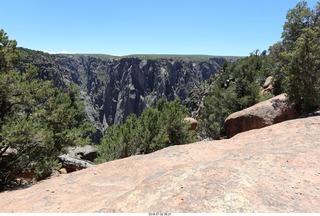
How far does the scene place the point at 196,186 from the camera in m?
5.62

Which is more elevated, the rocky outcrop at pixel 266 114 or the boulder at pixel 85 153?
the rocky outcrop at pixel 266 114

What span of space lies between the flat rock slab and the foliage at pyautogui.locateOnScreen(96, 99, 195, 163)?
14.4 meters

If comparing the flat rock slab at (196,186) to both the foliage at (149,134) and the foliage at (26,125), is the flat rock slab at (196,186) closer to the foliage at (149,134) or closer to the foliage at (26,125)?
the foliage at (26,125)

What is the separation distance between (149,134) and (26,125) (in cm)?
1554

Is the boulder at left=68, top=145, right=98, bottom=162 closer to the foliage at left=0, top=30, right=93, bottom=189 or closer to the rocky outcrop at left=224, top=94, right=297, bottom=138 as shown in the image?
the foliage at left=0, top=30, right=93, bottom=189

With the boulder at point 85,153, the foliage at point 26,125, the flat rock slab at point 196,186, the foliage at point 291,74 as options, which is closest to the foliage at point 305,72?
the foliage at point 291,74

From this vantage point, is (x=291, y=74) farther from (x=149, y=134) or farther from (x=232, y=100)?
(x=232, y=100)

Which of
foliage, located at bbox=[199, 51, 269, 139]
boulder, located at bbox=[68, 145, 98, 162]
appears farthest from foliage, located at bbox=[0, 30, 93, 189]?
foliage, located at bbox=[199, 51, 269, 139]

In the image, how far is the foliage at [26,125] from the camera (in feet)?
42.5

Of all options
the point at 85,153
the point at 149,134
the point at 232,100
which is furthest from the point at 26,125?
the point at 232,100

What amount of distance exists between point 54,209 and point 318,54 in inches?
811

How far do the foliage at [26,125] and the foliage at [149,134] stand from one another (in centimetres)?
888

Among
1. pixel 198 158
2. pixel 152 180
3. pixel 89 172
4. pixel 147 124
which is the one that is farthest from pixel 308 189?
pixel 147 124

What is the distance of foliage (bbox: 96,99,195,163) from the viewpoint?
25859 millimetres
